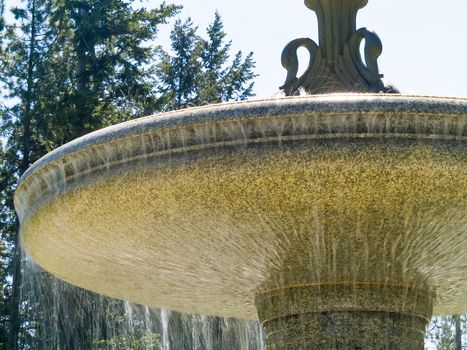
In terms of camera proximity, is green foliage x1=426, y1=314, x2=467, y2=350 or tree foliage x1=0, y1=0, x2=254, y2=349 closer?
green foliage x1=426, y1=314, x2=467, y2=350

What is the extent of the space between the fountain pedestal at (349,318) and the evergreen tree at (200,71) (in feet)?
59.7

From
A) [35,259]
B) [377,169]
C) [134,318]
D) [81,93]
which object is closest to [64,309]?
[134,318]

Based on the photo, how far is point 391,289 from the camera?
608 cm

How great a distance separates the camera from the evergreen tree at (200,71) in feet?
83.0

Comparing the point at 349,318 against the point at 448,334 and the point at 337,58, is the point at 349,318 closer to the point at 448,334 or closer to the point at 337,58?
the point at 337,58

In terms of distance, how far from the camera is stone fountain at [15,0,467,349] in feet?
15.8

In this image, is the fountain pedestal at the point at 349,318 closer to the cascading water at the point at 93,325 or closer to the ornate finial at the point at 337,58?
the ornate finial at the point at 337,58

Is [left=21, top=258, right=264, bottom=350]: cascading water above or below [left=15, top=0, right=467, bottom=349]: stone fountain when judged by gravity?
above

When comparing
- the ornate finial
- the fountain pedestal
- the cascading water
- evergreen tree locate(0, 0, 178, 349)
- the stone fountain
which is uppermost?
evergreen tree locate(0, 0, 178, 349)

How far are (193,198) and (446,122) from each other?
4.45 feet

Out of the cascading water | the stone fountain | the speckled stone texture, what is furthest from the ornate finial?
the cascading water

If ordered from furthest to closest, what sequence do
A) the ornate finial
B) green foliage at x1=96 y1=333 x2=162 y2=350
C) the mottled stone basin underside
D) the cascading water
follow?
the cascading water, green foliage at x1=96 y1=333 x2=162 y2=350, the ornate finial, the mottled stone basin underside

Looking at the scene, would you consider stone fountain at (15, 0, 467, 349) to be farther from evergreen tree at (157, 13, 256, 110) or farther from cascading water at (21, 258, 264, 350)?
evergreen tree at (157, 13, 256, 110)

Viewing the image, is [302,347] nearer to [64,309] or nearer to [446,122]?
[446,122]
